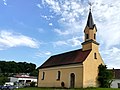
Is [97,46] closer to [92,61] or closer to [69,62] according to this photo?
[92,61]

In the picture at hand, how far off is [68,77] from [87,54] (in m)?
5.78

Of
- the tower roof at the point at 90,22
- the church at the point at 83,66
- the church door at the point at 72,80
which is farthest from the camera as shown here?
the tower roof at the point at 90,22

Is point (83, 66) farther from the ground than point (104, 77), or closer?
farther from the ground

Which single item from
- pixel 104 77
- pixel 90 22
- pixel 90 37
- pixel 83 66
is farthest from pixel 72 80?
pixel 90 22

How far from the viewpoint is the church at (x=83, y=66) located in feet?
119

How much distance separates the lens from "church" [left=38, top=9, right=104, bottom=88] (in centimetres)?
3622

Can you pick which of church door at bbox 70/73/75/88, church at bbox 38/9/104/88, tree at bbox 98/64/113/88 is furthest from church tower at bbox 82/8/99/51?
church door at bbox 70/73/75/88

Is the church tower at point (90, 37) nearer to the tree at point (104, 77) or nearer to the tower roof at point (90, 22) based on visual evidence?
the tower roof at point (90, 22)

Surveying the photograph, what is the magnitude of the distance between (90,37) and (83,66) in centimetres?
638

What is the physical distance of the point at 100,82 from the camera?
125ft

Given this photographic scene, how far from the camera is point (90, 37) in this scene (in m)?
39.3

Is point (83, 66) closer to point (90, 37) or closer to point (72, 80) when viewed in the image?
point (72, 80)

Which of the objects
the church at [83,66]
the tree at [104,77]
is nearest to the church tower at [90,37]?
the church at [83,66]

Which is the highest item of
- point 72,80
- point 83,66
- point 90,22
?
point 90,22
